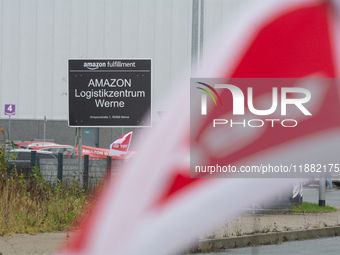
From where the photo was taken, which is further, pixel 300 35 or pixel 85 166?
pixel 85 166

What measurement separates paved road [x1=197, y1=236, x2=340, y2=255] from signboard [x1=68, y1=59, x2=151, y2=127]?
3.11 meters

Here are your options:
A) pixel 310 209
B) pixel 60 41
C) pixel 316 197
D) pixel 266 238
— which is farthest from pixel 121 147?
pixel 60 41

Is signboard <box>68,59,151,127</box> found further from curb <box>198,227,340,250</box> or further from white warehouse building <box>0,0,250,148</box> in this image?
white warehouse building <box>0,0,250,148</box>

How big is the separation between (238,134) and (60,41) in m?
33.1

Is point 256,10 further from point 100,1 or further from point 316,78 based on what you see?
point 100,1

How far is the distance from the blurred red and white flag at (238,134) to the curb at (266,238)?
3.50 m

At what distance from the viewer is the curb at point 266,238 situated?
7.51m

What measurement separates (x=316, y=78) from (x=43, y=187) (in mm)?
7652

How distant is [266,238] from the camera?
27.3ft

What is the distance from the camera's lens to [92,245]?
5031 millimetres

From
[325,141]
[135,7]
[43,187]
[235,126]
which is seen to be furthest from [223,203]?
[135,7]

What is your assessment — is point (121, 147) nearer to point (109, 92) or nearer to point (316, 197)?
point (109, 92)

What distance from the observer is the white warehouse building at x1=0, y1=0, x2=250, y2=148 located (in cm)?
3506

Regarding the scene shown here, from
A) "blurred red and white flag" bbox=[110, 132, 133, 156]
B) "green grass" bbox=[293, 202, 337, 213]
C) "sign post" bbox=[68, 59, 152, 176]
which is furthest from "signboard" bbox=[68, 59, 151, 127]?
"blurred red and white flag" bbox=[110, 132, 133, 156]
